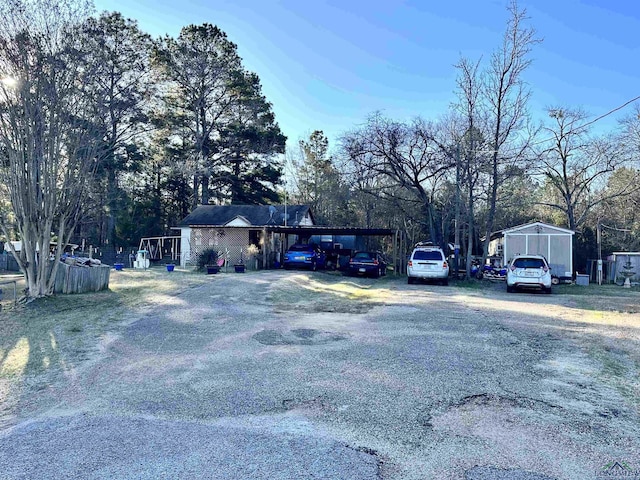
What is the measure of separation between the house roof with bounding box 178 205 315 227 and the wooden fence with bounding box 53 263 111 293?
46.4 ft

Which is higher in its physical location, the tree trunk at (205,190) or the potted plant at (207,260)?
the tree trunk at (205,190)

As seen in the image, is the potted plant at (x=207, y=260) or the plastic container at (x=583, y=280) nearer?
the plastic container at (x=583, y=280)

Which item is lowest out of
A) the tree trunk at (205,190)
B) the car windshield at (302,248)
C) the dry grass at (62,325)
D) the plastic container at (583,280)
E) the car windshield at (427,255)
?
the dry grass at (62,325)

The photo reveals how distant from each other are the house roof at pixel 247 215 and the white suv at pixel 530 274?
53.0 ft

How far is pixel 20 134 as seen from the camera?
474 inches

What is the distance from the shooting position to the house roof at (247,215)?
97.9 feet

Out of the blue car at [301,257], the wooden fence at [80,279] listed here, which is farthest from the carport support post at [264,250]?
the wooden fence at [80,279]

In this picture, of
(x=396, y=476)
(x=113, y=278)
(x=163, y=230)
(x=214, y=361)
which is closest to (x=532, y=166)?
(x=113, y=278)

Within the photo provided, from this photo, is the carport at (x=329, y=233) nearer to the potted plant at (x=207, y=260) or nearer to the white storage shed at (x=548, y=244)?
the potted plant at (x=207, y=260)

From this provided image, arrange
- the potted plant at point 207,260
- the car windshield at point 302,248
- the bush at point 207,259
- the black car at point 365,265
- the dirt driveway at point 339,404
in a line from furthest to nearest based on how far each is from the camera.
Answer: the car windshield at point 302,248 → the black car at point 365,265 → the bush at point 207,259 → the potted plant at point 207,260 → the dirt driveway at point 339,404

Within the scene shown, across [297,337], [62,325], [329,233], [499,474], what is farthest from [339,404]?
[329,233]

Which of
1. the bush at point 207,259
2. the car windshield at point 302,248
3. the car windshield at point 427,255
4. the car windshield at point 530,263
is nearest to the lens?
the car windshield at point 530,263

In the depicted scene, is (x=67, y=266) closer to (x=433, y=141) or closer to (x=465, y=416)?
(x=465, y=416)

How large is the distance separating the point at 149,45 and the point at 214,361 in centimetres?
3113
